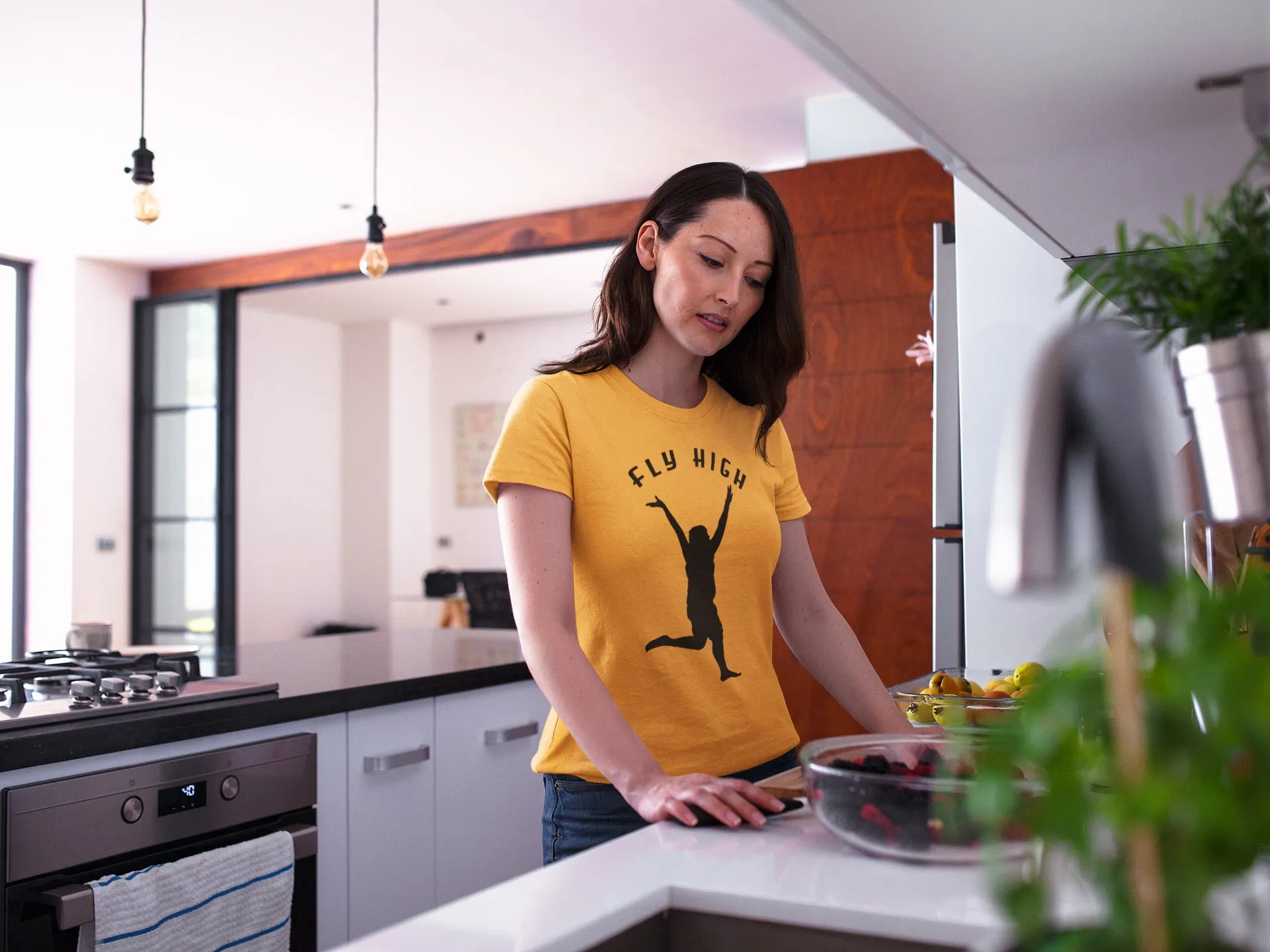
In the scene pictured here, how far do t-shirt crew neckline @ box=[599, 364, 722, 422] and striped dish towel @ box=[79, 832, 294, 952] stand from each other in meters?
0.98

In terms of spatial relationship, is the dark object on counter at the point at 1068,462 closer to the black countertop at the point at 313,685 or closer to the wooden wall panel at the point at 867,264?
the black countertop at the point at 313,685

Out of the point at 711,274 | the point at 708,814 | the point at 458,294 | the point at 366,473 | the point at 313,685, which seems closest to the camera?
the point at 708,814

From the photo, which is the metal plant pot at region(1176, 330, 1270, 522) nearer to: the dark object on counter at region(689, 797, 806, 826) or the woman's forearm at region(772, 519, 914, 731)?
the dark object on counter at region(689, 797, 806, 826)

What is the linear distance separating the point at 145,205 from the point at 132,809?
2.18 m

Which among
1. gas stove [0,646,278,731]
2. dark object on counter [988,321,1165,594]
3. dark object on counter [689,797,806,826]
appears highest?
dark object on counter [988,321,1165,594]

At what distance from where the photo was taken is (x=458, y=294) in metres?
8.46

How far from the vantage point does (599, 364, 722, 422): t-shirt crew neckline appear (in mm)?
1452

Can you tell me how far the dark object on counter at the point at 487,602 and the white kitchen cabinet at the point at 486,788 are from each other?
12.8 ft

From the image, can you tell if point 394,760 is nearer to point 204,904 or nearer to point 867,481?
point 204,904

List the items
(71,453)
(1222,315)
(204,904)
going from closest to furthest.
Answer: (1222,315) → (204,904) → (71,453)

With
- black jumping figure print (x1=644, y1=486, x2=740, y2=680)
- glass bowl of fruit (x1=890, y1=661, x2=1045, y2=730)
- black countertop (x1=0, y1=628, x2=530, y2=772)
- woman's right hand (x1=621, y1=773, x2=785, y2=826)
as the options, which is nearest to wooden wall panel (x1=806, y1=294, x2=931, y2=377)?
black countertop (x1=0, y1=628, x2=530, y2=772)

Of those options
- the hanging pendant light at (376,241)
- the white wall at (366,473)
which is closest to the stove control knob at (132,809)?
the hanging pendant light at (376,241)

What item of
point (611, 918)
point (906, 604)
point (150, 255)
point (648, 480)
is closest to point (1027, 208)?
point (648, 480)

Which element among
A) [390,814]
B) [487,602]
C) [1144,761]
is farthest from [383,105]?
[1144,761]
